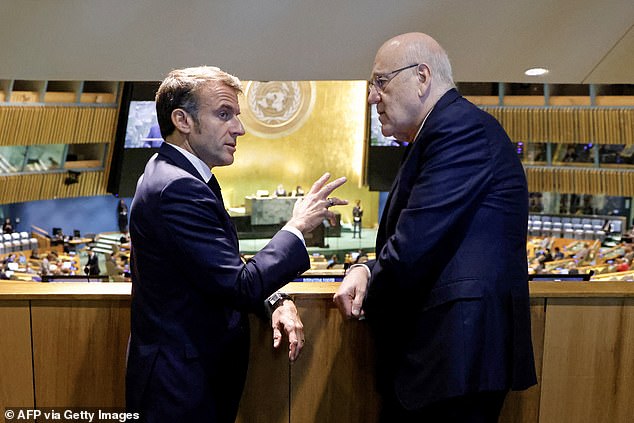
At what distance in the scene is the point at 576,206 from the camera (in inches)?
748

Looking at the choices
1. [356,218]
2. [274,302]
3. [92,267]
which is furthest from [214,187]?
[356,218]

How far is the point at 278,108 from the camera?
20125mm

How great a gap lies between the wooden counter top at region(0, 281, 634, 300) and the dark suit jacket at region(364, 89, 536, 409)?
523mm

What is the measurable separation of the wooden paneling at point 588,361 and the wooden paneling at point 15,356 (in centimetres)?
196

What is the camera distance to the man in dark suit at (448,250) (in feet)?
5.30

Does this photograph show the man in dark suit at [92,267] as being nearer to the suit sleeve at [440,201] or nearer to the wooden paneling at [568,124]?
the suit sleeve at [440,201]

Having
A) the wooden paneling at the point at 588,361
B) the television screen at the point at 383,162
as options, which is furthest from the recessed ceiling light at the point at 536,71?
the television screen at the point at 383,162

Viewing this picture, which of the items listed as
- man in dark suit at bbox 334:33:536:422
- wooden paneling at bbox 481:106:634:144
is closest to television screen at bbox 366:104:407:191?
wooden paneling at bbox 481:106:634:144

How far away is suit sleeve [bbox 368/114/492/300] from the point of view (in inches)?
62.7

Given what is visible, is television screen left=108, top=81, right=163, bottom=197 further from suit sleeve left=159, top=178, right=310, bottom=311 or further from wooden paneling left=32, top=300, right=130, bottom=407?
suit sleeve left=159, top=178, right=310, bottom=311

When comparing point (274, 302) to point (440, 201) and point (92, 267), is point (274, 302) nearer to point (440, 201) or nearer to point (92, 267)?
point (440, 201)

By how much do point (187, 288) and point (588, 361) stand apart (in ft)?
5.06

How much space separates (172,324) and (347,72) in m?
2.81

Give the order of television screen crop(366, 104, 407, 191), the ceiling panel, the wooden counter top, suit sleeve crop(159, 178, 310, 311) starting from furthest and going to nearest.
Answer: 1. television screen crop(366, 104, 407, 191)
2. the ceiling panel
3. the wooden counter top
4. suit sleeve crop(159, 178, 310, 311)
